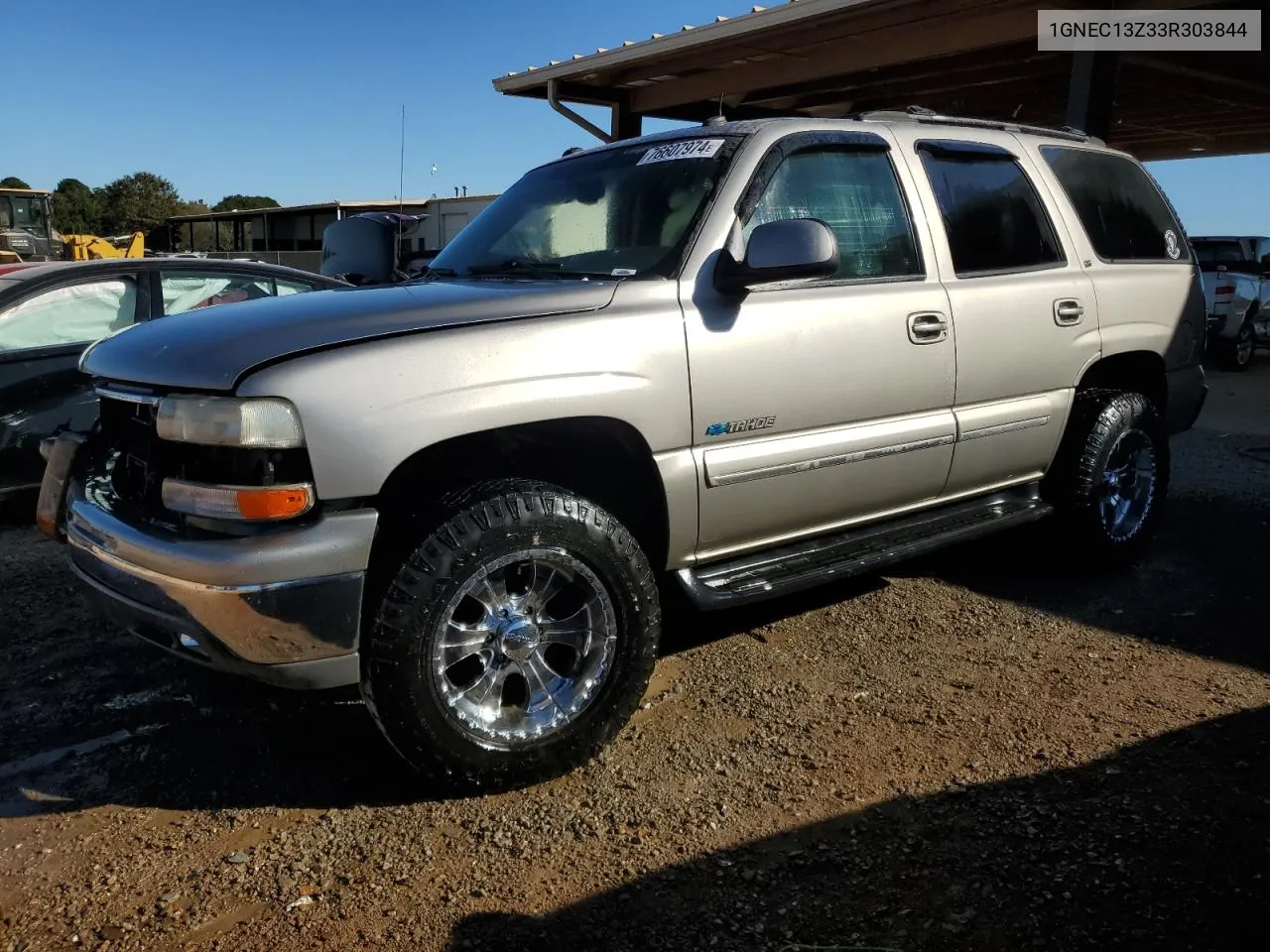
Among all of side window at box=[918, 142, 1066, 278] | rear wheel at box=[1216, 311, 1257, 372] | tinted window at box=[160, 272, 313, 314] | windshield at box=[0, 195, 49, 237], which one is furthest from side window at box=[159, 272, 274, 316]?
windshield at box=[0, 195, 49, 237]

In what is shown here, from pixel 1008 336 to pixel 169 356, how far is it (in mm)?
3073

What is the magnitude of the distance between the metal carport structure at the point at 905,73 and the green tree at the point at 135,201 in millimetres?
54720

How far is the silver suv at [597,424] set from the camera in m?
2.54

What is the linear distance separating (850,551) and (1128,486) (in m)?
2.02

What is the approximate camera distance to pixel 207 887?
96.3 inches

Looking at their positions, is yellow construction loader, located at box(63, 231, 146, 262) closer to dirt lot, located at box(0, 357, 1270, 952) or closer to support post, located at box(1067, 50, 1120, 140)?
support post, located at box(1067, 50, 1120, 140)

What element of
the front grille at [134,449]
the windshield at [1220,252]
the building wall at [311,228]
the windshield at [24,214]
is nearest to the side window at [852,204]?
the front grille at [134,449]

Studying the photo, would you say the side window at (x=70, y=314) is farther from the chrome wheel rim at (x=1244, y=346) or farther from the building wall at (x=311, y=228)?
the chrome wheel rim at (x=1244, y=346)

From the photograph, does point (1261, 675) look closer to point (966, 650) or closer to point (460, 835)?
point (966, 650)

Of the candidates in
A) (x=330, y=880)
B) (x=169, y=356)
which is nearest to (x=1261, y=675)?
(x=330, y=880)

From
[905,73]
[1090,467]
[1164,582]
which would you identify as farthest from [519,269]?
[905,73]

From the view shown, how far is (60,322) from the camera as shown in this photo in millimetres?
5535

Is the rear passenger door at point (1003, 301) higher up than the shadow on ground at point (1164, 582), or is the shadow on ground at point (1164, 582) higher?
the rear passenger door at point (1003, 301)

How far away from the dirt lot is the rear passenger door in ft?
2.54
